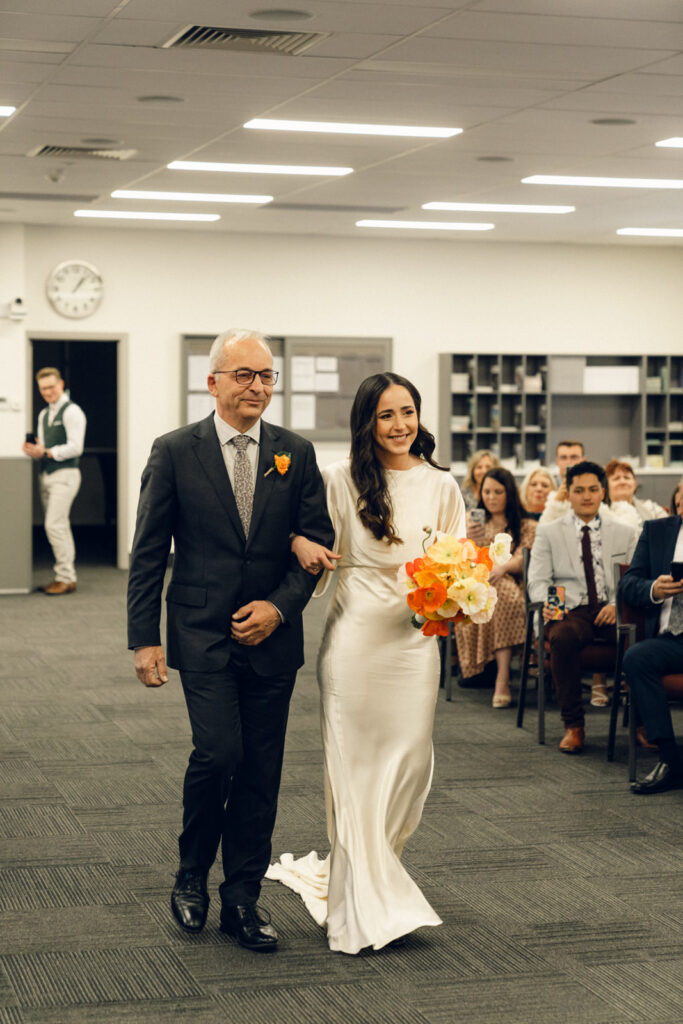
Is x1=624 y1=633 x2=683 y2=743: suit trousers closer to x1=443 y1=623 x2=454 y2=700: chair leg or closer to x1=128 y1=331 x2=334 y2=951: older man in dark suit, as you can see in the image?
x1=443 y1=623 x2=454 y2=700: chair leg

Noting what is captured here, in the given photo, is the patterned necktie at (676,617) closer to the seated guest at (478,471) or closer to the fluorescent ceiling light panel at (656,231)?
the seated guest at (478,471)

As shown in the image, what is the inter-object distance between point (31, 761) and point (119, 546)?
7506 mm

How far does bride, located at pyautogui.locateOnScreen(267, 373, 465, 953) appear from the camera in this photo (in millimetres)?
3779

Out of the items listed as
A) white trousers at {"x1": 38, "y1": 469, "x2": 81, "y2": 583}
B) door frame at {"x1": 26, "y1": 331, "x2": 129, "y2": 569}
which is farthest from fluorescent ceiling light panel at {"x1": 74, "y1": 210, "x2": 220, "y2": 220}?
white trousers at {"x1": 38, "y1": 469, "x2": 81, "y2": 583}

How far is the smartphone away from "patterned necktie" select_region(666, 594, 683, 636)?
31.2 inches

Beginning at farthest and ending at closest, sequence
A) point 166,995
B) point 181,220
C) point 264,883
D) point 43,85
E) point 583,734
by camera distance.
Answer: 1. point 181,220
2. point 43,85
3. point 583,734
4. point 264,883
5. point 166,995

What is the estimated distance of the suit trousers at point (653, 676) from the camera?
18.2 ft

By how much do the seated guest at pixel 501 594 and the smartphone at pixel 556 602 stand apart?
2.59 ft

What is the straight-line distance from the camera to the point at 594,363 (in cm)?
1450

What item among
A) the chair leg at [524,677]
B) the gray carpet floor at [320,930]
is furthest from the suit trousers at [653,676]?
the chair leg at [524,677]

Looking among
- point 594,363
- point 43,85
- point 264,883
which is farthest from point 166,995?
point 594,363

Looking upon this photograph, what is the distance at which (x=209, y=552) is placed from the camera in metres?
3.69

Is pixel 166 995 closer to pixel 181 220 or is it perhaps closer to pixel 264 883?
pixel 264 883

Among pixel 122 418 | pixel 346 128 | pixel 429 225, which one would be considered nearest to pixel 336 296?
pixel 429 225
